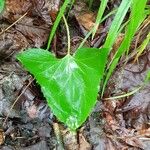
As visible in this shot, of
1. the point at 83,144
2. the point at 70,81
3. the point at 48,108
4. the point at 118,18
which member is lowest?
the point at 83,144

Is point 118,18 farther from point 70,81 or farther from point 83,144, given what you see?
point 83,144

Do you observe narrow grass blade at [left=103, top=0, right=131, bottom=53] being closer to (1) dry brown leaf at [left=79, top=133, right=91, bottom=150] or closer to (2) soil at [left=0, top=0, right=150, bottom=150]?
(2) soil at [left=0, top=0, right=150, bottom=150]

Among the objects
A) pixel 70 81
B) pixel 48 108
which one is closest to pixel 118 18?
pixel 70 81

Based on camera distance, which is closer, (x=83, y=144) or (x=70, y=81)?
(x=70, y=81)

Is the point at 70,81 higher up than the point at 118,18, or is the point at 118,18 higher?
the point at 118,18

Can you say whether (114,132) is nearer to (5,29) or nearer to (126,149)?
(126,149)

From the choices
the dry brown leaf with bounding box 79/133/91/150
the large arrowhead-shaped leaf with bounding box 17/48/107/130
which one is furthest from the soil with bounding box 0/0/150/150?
the large arrowhead-shaped leaf with bounding box 17/48/107/130

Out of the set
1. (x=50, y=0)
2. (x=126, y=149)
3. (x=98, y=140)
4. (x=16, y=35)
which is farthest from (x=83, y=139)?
(x=50, y=0)
